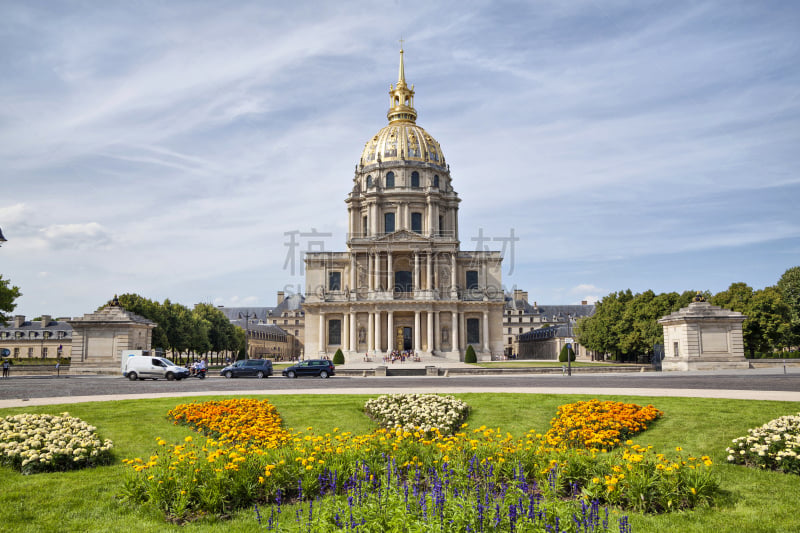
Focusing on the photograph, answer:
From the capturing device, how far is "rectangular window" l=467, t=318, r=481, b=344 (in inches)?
3442

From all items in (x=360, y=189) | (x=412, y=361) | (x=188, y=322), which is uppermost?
(x=360, y=189)

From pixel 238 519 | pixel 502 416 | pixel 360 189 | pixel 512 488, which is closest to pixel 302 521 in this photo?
pixel 238 519

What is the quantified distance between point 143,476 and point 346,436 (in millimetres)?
4284

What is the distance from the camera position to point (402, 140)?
99.4 metres

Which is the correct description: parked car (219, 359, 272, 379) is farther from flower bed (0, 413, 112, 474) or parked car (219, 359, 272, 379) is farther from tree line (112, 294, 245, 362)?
flower bed (0, 413, 112, 474)

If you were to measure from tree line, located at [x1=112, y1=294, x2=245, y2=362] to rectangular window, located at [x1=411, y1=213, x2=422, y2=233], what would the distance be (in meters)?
32.9

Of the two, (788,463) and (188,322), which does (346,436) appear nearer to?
(788,463)

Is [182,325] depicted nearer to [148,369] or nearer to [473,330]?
→ [148,369]

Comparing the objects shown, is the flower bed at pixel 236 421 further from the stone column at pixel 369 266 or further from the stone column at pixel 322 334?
the stone column at pixel 369 266

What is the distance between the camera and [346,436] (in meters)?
13.4

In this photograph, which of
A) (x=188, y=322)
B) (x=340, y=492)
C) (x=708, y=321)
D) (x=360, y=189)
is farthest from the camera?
(x=360, y=189)

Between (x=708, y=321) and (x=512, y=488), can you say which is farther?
(x=708, y=321)

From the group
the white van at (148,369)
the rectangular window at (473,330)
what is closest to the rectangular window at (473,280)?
the rectangular window at (473,330)

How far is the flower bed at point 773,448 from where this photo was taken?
39.3 feet
